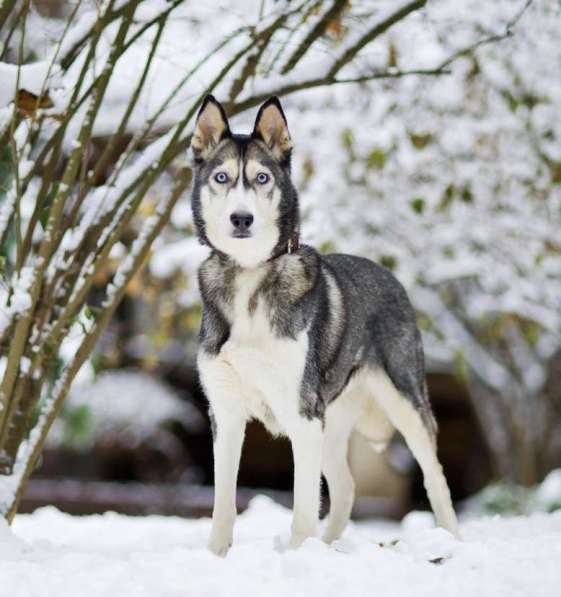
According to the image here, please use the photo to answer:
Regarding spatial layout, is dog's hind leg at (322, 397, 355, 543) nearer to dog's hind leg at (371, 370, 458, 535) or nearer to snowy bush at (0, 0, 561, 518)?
dog's hind leg at (371, 370, 458, 535)

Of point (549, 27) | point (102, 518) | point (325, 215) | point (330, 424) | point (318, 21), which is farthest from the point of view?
point (325, 215)

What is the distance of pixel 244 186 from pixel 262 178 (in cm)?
10

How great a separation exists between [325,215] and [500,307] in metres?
1.96

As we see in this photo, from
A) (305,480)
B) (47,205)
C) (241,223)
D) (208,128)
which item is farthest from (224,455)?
(47,205)

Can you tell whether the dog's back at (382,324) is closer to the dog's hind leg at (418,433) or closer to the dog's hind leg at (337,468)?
the dog's hind leg at (418,433)

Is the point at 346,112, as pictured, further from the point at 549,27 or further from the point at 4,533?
the point at 4,533

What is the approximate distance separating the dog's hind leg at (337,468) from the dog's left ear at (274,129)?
5.05ft

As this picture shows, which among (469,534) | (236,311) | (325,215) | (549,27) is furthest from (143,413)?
(236,311)

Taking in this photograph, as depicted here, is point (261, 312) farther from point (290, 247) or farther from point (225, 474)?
point (225, 474)

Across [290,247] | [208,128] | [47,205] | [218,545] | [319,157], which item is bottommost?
[218,545]

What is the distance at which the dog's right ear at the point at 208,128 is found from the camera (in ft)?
14.0

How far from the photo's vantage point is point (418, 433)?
501 centimetres

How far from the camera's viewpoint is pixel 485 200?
10.1m

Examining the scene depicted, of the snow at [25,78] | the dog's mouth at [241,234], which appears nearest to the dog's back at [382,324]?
the dog's mouth at [241,234]
